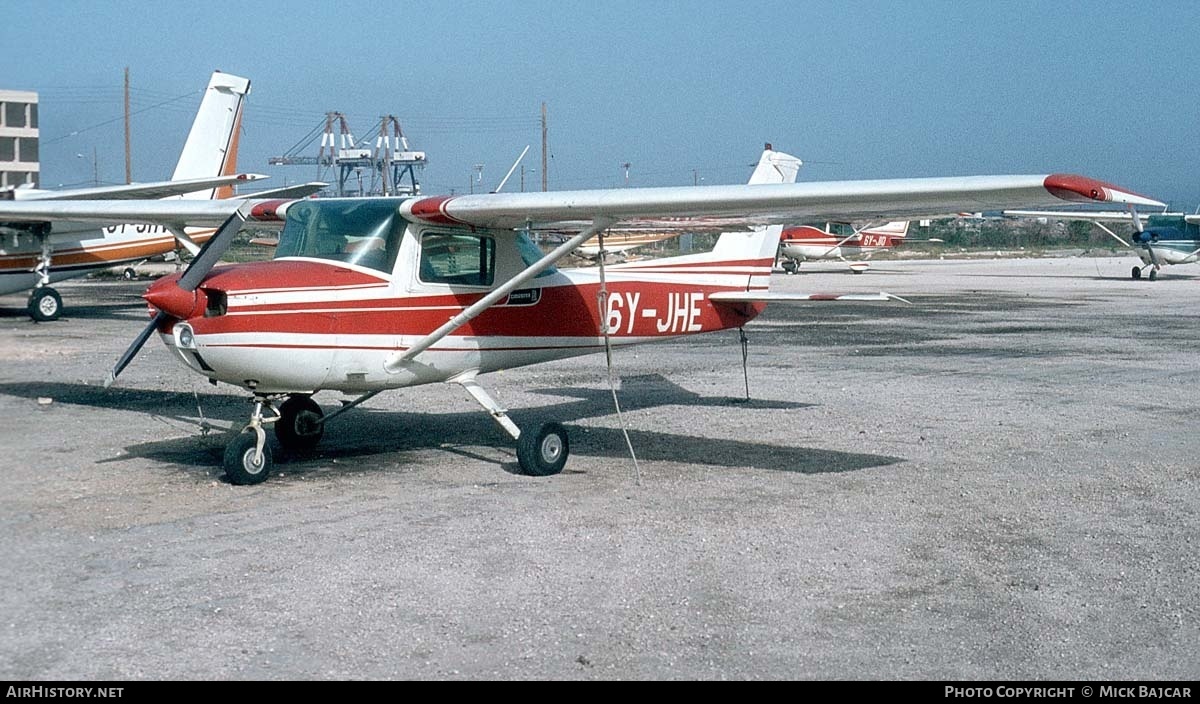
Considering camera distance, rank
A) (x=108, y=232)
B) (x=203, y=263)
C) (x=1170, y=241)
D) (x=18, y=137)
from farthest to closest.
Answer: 1. (x=18, y=137)
2. (x=1170, y=241)
3. (x=108, y=232)
4. (x=203, y=263)

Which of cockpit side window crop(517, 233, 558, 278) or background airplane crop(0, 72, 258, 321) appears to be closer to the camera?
cockpit side window crop(517, 233, 558, 278)

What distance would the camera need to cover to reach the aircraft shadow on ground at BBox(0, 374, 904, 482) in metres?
9.23

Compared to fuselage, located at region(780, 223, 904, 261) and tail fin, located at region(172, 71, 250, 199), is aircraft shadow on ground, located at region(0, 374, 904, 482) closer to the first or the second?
tail fin, located at region(172, 71, 250, 199)

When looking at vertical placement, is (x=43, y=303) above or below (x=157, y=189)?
below

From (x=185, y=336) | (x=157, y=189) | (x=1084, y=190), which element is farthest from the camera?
(x=157, y=189)

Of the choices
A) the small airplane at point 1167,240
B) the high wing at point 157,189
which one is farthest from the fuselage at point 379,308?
the small airplane at point 1167,240

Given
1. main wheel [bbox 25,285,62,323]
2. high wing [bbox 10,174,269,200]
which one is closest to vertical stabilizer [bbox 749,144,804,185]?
high wing [bbox 10,174,269,200]

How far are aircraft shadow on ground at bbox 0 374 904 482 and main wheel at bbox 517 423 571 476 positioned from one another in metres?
0.30

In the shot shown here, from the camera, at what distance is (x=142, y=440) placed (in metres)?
10.2

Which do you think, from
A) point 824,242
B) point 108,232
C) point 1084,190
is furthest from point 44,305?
point 824,242

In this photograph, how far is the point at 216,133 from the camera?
1022 inches

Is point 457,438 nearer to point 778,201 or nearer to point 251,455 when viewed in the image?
point 251,455

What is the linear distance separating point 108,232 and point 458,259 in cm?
1859
